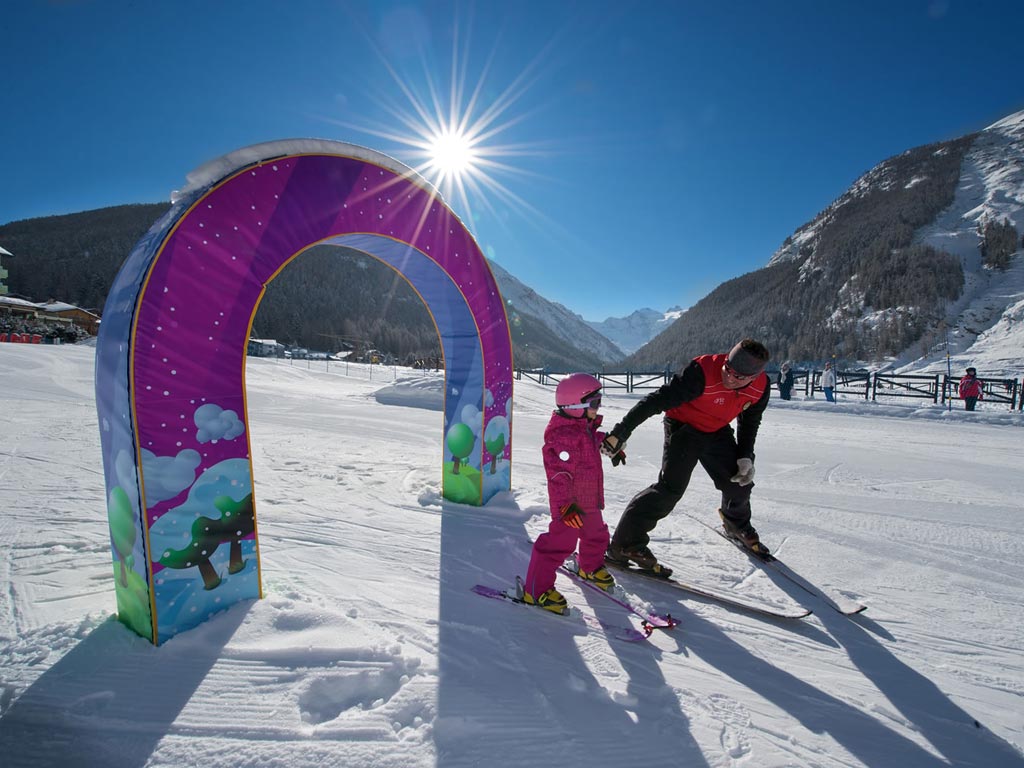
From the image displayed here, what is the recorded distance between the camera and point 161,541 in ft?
7.22

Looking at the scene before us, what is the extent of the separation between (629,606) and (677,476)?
1065 mm

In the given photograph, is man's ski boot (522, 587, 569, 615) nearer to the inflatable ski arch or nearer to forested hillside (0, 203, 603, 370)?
the inflatable ski arch

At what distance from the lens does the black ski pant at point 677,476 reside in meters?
3.39

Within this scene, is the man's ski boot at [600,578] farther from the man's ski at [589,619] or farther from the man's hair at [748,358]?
the man's hair at [748,358]

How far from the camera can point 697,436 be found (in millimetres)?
3432

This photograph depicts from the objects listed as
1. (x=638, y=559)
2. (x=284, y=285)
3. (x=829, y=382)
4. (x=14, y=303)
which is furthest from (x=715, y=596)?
(x=284, y=285)

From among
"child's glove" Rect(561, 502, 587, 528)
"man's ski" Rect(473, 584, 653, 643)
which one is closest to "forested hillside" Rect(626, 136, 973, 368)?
"man's ski" Rect(473, 584, 653, 643)

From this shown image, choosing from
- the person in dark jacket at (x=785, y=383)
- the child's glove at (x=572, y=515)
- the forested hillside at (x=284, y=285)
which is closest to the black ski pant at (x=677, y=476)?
the child's glove at (x=572, y=515)

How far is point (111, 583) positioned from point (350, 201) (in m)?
2.90

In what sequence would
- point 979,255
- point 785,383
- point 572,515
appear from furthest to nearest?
point 979,255 < point 785,383 < point 572,515

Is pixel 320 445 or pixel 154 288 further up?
pixel 154 288

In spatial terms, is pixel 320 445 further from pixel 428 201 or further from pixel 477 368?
pixel 428 201

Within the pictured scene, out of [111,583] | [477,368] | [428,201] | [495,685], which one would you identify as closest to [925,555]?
[495,685]

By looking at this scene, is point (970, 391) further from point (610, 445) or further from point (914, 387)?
point (610, 445)
